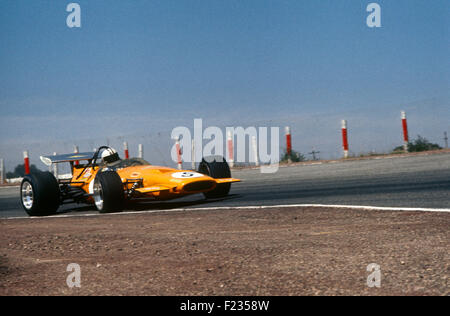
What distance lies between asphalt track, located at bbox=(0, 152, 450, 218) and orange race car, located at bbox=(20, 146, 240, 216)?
438 millimetres

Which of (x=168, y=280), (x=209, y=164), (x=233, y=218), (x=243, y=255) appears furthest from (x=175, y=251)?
(x=209, y=164)

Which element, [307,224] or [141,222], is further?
[141,222]

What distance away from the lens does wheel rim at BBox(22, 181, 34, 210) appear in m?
11.5

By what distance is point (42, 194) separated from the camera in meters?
11.1

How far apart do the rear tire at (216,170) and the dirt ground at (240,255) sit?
8.81ft

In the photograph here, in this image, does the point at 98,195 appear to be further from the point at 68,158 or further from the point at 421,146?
the point at 421,146

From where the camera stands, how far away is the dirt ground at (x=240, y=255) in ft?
14.7

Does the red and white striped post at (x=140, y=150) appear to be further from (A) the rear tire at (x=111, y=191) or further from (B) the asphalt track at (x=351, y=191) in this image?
(A) the rear tire at (x=111, y=191)

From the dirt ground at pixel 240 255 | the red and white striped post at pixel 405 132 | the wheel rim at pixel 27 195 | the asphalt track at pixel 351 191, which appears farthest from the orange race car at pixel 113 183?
the red and white striped post at pixel 405 132

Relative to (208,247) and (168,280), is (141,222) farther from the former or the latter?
(168,280)

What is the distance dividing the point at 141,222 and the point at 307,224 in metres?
2.71

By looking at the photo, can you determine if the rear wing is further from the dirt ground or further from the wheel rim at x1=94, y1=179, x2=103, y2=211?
the dirt ground

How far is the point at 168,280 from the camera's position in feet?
15.5

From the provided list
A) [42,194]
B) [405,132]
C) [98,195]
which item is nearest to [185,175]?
[98,195]
